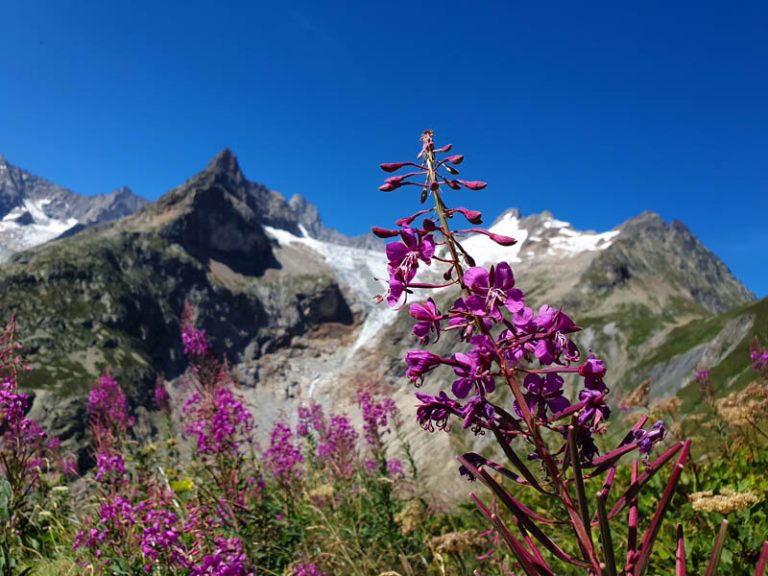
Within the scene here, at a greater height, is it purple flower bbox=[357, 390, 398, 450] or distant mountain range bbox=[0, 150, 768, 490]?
distant mountain range bbox=[0, 150, 768, 490]

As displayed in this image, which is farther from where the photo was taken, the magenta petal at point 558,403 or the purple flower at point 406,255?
the purple flower at point 406,255

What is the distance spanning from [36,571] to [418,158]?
7155 millimetres

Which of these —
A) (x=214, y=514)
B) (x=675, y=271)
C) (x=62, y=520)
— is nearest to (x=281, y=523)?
(x=214, y=514)

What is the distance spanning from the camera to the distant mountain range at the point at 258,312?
338ft

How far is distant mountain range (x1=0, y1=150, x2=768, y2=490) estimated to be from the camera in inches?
4055

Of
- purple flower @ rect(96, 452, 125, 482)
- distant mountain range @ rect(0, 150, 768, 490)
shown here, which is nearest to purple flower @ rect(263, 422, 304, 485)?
purple flower @ rect(96, 452, 125, 482)

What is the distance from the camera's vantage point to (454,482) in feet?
40.1

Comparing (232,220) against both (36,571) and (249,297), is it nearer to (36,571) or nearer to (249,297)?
(249,297)

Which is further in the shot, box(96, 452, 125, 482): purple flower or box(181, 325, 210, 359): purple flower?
box(181, 325, 210, 359): purple flower

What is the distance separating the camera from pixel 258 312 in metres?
173

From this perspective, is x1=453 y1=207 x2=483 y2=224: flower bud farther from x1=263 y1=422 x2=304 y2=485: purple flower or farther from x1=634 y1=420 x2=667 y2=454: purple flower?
x1=263 y1=422 x2=304 y2=485: purple flower

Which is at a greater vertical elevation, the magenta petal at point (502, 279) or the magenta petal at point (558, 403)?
the magenta petal at point (502, 279)

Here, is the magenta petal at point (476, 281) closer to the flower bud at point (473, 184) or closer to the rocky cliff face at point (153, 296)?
the flower bud at point (473, 184)

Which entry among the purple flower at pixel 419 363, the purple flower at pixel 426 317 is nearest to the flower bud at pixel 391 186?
the purple flower at pixel 426 317
